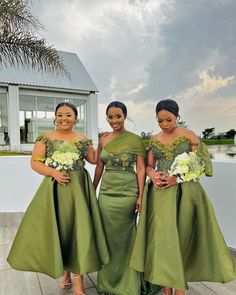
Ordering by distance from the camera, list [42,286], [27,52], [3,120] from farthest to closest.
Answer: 1. [3,120]
2. [27,52]
3. [42,286]

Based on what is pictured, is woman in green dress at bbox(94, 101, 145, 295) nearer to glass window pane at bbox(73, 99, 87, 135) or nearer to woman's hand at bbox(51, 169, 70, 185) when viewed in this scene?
woman's hand at bbox(51, 169, 70, 185)

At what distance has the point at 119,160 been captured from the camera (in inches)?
77.3

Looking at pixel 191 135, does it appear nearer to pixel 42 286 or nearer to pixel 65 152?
pixel 65 152

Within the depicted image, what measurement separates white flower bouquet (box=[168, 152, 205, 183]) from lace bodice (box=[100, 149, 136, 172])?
1.18 ft

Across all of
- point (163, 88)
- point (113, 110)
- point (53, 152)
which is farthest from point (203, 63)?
point (53, 152)

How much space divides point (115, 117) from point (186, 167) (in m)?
0.65

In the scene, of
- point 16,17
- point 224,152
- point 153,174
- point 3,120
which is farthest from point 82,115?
point 153,174

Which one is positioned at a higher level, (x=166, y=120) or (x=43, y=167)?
(x=166, y=120)

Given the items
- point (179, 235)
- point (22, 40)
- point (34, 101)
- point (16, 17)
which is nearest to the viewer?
point (179, 235)

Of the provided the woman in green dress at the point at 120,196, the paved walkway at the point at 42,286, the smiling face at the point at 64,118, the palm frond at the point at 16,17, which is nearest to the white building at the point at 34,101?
the palm frond at the point at 16,17

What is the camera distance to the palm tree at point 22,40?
4.66m

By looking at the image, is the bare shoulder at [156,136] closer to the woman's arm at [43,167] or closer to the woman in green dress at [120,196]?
the woman in green dress at [120,196]

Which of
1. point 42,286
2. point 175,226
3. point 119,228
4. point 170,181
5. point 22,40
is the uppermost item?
point 22,40

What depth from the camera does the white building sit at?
9820 mm
